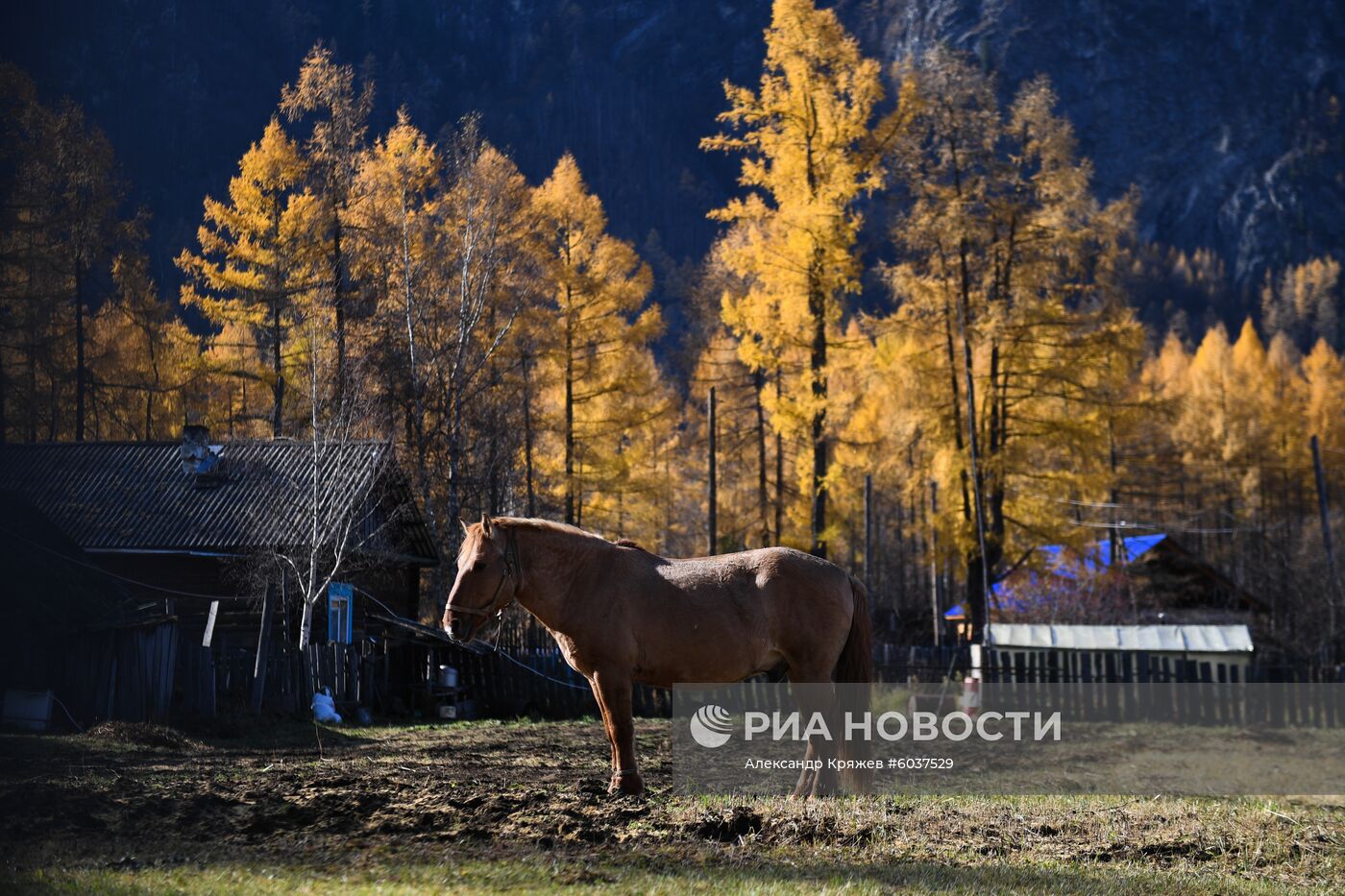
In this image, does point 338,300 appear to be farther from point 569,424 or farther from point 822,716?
point 822,716

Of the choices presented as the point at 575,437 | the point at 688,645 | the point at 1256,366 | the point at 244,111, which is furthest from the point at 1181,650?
the point at 244,111

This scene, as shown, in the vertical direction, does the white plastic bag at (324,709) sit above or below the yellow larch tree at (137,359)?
below

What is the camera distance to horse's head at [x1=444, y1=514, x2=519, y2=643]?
742 centimetres

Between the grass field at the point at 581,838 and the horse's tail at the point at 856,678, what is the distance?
31 cm

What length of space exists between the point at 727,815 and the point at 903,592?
4439 centimetres

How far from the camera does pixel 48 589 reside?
1405 cm

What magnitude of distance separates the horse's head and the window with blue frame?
48.7 ft

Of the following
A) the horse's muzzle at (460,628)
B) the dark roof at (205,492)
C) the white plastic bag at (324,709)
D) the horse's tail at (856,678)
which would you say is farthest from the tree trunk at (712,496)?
the horse's muzzle at (460,628)

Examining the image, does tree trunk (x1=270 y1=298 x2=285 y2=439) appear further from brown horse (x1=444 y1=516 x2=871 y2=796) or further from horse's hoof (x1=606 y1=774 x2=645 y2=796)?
horse's hoof (x1=606 y1=774 x2=645 y2=796)

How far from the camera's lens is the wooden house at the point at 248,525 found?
1934 cm

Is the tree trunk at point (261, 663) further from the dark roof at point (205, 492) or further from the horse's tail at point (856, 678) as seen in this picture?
the horse's tail at point (856, 678)

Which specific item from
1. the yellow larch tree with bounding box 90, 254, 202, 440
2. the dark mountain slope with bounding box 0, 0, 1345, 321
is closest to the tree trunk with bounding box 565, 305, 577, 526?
the yellow larch tree with bounding box 90, 254, 202, 440

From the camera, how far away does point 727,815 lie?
6.84 meters

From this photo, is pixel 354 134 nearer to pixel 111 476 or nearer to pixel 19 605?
pixel 111 476
